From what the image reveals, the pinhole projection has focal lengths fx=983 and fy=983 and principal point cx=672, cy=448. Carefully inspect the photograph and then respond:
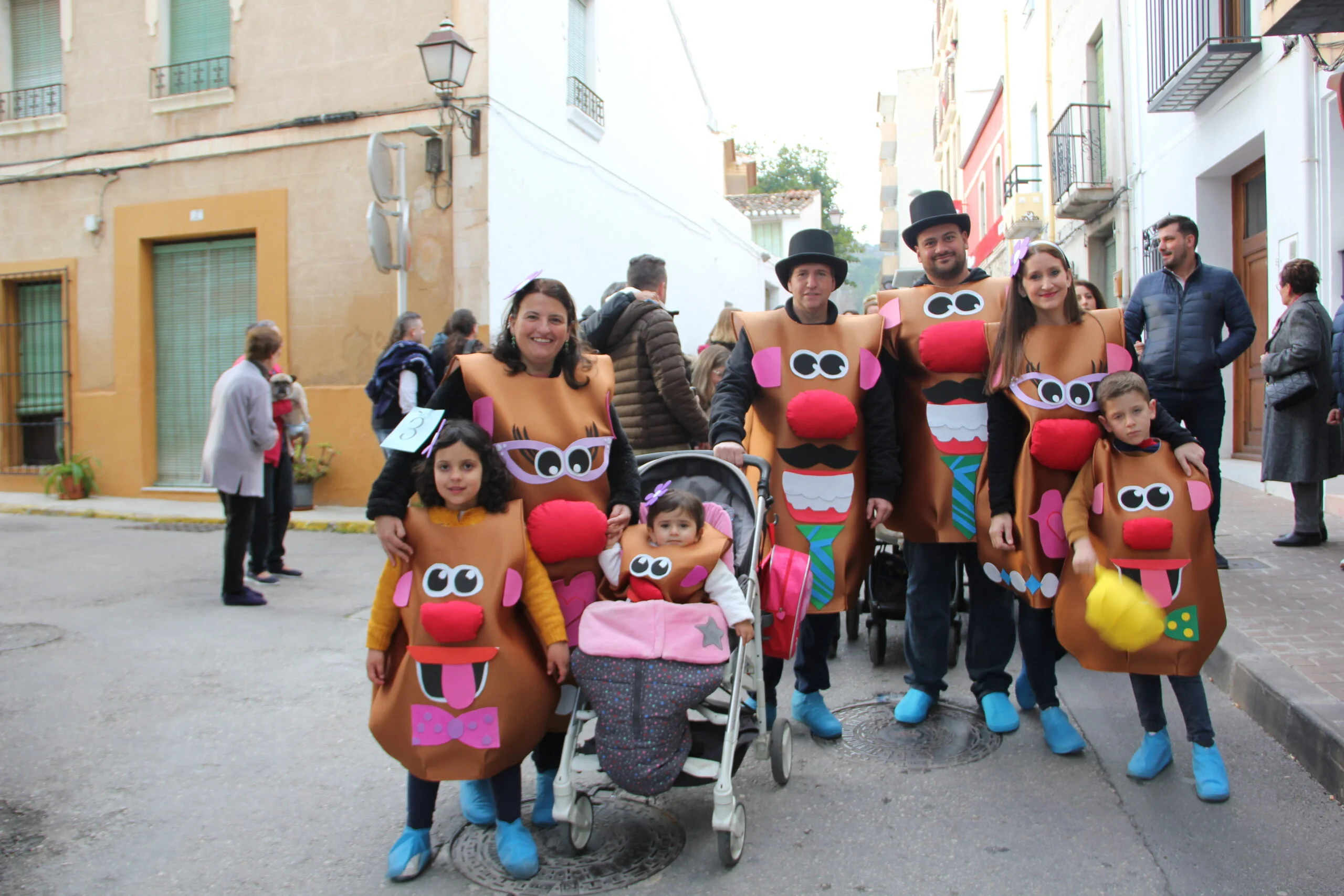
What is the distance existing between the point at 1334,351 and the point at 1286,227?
262cm

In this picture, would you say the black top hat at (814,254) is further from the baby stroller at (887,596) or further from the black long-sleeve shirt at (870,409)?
the baby stroller at (887,596)

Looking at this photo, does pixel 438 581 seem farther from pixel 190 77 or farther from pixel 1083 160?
pixel 1083 160

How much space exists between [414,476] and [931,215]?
91.7 inches

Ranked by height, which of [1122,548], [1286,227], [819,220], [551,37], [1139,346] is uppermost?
[819,220]

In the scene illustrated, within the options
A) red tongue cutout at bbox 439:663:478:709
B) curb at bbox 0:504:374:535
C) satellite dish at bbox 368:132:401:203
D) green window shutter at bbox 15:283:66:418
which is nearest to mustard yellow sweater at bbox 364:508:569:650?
red tongue cutout at bbox 439:663:478:709

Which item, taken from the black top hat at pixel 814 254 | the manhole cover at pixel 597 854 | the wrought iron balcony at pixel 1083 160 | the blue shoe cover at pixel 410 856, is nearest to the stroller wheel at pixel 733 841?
the manhole cover at pixel 597 854

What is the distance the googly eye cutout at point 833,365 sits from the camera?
3838 mm

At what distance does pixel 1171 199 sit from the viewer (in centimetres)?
1188

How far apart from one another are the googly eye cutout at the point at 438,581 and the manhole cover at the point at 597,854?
0.82 metres

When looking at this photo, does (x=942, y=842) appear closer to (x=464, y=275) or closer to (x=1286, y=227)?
(x=1286, y=227)

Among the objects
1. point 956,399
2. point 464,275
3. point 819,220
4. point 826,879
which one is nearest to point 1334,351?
point 956,399

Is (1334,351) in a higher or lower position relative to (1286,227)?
lower

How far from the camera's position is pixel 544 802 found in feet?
10.6

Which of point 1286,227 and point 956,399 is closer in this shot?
point 956,399
